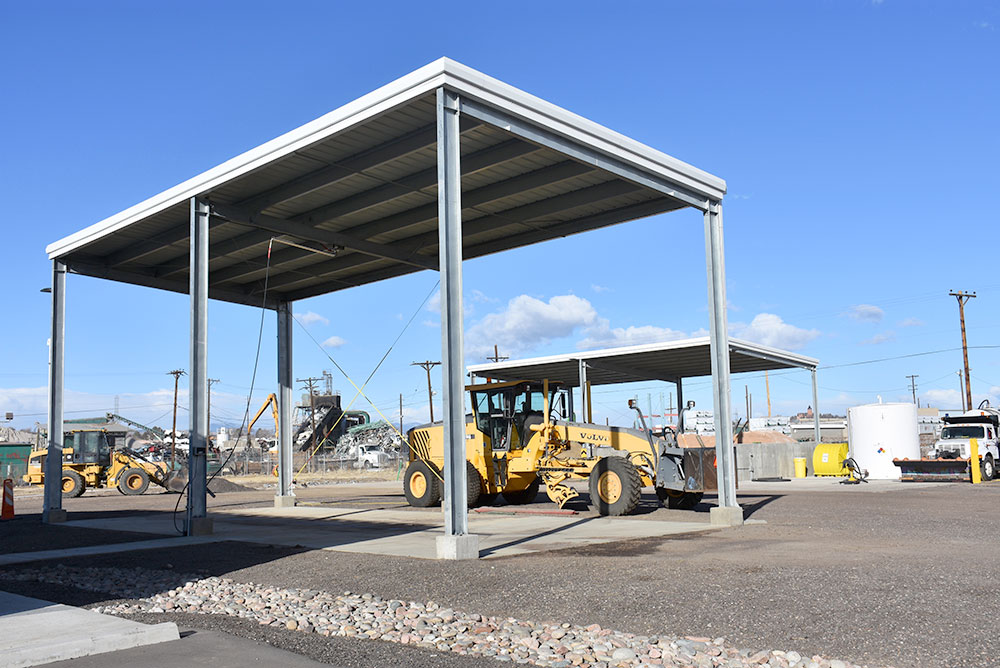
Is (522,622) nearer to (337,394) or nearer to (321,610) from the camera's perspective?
(321,610)

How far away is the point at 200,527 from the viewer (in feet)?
48.2

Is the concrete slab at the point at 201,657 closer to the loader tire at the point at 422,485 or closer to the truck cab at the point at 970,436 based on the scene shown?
the loader tire at the point at 422,485

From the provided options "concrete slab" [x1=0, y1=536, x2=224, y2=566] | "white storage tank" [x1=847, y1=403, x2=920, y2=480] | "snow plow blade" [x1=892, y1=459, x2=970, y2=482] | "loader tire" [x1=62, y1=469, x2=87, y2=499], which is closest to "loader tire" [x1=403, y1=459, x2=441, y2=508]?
"concrete slab" [x1=0, y1=536, x2=224, y2=566]

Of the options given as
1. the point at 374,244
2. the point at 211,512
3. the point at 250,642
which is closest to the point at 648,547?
the point at 250,642

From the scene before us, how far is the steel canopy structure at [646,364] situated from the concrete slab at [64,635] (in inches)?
861

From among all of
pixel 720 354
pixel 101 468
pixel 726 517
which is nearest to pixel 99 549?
A: pixel 726 517

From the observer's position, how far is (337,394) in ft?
268

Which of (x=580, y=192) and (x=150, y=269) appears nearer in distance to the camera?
(x=580, y=192)

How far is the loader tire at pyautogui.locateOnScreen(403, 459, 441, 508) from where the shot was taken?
20031mm

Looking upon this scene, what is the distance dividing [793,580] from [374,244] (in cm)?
1247

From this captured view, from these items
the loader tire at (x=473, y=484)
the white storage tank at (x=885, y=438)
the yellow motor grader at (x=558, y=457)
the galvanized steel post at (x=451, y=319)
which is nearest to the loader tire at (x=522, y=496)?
the yellow motor grader at (x=558, y=457)

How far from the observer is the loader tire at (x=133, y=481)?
30469mm

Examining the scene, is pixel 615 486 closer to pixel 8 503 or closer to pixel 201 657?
pixel 201 657

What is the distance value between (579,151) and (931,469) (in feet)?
70.9
